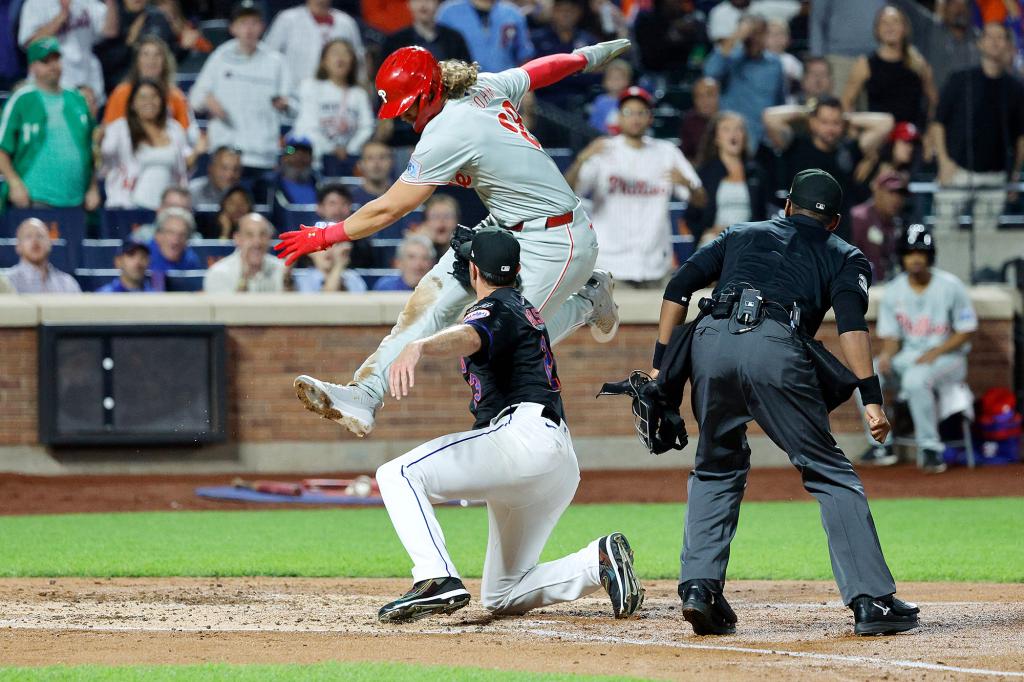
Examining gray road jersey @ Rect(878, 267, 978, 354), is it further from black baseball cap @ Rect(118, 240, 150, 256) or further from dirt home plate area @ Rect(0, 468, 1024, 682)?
black baseball cap @ Rect(118, 240, 150, 256)

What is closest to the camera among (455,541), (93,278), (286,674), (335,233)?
(286,674)

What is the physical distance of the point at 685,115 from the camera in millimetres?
14656

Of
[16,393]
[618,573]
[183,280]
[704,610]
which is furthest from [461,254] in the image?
[16,393]

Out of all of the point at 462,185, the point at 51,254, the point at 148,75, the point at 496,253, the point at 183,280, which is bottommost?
the point at 183,280

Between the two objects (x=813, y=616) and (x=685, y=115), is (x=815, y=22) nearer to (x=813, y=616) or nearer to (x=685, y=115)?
(x=685, y=115)

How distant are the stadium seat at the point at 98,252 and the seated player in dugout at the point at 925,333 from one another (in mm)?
6809

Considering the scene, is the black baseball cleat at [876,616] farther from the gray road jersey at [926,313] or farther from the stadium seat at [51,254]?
the stadium seat at [51,254]

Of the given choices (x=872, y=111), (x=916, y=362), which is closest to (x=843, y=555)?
(x=916, y=362)

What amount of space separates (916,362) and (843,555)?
24.4ft

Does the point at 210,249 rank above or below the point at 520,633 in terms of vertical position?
above

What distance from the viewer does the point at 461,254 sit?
6.41 metres

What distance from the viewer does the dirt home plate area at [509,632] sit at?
5.16m

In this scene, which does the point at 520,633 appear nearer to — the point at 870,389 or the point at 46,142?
the point at 870,389

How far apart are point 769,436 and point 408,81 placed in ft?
7.11
